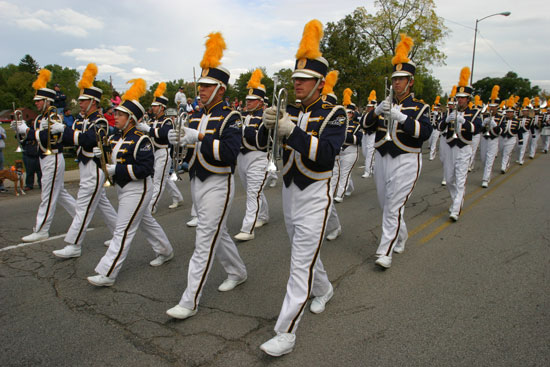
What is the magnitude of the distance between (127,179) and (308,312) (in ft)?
8.02

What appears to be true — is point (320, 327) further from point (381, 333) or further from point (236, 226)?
point (236, 226)

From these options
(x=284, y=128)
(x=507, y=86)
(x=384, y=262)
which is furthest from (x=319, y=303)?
(x=507, y=86)

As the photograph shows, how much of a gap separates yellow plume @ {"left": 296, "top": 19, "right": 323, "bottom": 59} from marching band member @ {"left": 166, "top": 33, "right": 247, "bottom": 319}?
3.03ft

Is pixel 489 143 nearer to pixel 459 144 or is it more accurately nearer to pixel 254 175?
pixel 459 144

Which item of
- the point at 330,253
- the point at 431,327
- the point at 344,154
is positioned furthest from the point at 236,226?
the point at 431,327

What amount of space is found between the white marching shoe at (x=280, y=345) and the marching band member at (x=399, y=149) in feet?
6.53

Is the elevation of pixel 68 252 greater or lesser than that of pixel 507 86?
lesser

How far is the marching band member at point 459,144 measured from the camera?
23.2ft

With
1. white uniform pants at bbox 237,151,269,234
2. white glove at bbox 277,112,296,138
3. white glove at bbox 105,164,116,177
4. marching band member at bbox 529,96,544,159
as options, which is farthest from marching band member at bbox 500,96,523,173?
white glove at bbox 105,164,116,177

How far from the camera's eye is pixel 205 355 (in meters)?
3.05

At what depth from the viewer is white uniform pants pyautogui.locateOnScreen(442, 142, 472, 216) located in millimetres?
7023

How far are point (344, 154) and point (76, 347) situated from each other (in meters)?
6.72

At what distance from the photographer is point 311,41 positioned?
124 inches

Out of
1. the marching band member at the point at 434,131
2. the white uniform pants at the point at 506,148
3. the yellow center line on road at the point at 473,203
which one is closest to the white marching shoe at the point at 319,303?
the yellow center line on road at the point at 473,203
